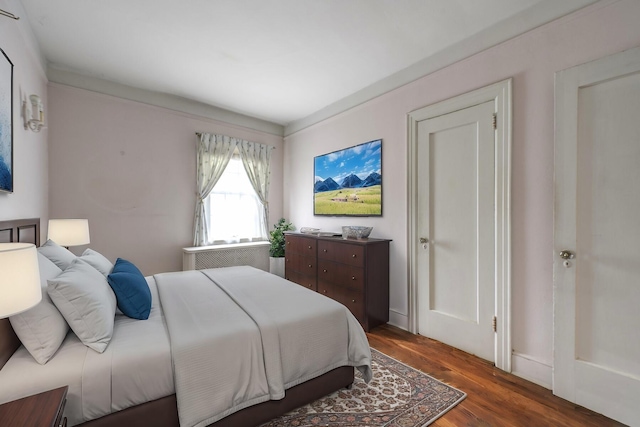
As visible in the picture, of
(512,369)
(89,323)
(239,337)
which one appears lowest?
(512,369)

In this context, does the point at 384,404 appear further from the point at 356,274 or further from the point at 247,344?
the point at 356,274

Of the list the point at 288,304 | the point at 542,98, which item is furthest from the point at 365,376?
the point at 542,98

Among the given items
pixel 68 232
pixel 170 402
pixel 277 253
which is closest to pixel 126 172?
pixel 68 232

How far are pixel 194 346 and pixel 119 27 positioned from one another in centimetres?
271

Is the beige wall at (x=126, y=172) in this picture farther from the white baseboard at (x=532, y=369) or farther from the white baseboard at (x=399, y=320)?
the white baseboard at (x=532, y=369)

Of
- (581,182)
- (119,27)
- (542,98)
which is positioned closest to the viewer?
(581,182)

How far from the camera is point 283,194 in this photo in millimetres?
5004

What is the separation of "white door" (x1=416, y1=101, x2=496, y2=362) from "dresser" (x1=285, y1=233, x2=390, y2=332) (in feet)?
1.36

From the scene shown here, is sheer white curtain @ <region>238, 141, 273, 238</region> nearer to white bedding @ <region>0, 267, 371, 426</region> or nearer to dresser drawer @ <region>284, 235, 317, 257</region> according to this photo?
dresser drawer @ <region>284, 235, 317, 257</region>

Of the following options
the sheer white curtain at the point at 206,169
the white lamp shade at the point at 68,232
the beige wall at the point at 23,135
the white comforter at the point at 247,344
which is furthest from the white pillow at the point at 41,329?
the sheer white curtain at the point at 206,169

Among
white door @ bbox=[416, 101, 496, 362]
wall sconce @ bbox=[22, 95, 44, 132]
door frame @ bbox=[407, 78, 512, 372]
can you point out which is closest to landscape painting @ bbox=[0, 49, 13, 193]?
wall sconce @ bbox=[22, 95, 44, 132]

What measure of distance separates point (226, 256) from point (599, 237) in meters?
4.03

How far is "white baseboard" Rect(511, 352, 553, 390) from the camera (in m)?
2.00

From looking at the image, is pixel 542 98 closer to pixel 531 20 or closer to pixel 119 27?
pixel 531 20
